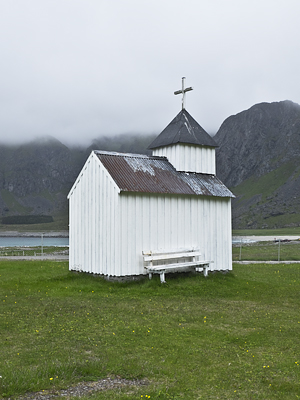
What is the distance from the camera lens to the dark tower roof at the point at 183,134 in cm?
2233

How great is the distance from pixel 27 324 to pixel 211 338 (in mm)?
5137

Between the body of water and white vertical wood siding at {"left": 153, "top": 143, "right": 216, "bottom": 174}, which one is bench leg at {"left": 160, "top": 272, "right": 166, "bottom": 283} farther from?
the body of water

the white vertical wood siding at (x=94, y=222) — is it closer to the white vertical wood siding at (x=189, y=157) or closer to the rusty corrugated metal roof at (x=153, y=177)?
the rusty corrugated metal roof at (x=153, y=177)

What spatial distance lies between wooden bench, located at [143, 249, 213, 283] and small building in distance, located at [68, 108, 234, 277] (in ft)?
1.05

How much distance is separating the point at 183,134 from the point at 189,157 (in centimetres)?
127

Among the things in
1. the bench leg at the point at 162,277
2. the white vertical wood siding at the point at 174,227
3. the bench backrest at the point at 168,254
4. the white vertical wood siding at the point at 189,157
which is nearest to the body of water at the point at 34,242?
the white vertical wood siding at the point at 189,157

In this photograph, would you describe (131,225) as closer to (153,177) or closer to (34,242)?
(153,177)

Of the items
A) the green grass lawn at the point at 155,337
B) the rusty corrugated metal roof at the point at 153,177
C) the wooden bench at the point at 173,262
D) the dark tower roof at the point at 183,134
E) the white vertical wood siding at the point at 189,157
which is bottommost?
the green grass lawn at the point at 155,337

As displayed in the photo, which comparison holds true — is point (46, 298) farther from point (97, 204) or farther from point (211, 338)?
point (211, 338)

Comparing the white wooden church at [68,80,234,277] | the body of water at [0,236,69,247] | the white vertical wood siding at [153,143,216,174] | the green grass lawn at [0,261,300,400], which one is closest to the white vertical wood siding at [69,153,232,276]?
the white wooden church at [68,80,234,277]

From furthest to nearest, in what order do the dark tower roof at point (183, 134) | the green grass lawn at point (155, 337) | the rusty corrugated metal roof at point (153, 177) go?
the dark tower roof at point (183, 134)
the rusty corrugated metal roof at point (153, 177)
the green grass lawn at point (155, 337)

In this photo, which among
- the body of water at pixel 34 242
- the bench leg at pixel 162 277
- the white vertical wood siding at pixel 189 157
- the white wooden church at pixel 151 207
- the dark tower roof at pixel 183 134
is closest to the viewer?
the bench leg at pixel 162 277

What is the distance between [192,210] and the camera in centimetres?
2095

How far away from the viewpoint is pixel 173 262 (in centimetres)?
2027
